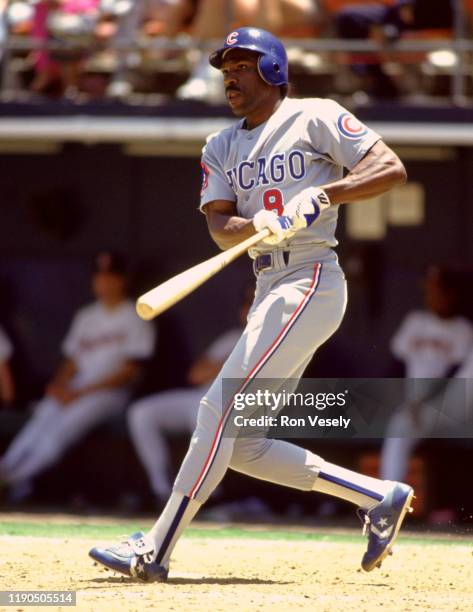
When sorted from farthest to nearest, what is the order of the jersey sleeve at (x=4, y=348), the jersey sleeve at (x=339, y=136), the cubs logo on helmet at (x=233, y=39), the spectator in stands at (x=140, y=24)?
the jersey sleeve at (x=4, y=348), the spectator in stands at (x=140, y=24), the cubs logo on helmet at (x=233, y=39), the jersey sleeve at (x=339, y=136)

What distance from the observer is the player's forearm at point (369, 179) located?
4234 mm

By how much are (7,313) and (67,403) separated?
3.70 feet

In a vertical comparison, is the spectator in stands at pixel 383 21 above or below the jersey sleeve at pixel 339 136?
below

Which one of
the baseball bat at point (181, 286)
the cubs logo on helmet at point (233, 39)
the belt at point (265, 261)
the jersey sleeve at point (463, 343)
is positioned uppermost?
the cubs logo on helmet at point (233, 39)

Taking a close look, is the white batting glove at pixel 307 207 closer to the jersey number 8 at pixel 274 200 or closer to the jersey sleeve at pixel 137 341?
the jersey number 8 at pixel 274 200

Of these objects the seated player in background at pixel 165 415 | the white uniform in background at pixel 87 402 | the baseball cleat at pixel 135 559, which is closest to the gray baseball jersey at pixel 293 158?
the baseball cleat at pixel 135 559

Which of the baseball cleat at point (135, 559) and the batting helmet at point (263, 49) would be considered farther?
the batting helmet at point (263, 49)

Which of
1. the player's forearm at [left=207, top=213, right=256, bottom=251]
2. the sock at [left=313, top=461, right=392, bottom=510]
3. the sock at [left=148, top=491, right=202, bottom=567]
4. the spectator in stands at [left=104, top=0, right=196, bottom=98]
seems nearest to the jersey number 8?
the player's forearm at [left=207, top=213, right=256, bottom=251]

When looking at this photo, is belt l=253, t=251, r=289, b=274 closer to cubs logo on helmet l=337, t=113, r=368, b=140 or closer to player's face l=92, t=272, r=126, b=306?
cubs logo on helmet l=337, t=113, r=368, b=140

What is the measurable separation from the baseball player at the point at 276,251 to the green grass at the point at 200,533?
1863 millimetres

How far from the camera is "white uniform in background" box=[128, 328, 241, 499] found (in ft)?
26.4

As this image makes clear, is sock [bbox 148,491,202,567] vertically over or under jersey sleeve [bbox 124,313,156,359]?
over

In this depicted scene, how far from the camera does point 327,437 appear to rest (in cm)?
825

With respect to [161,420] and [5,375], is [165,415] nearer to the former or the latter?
[161,420]
